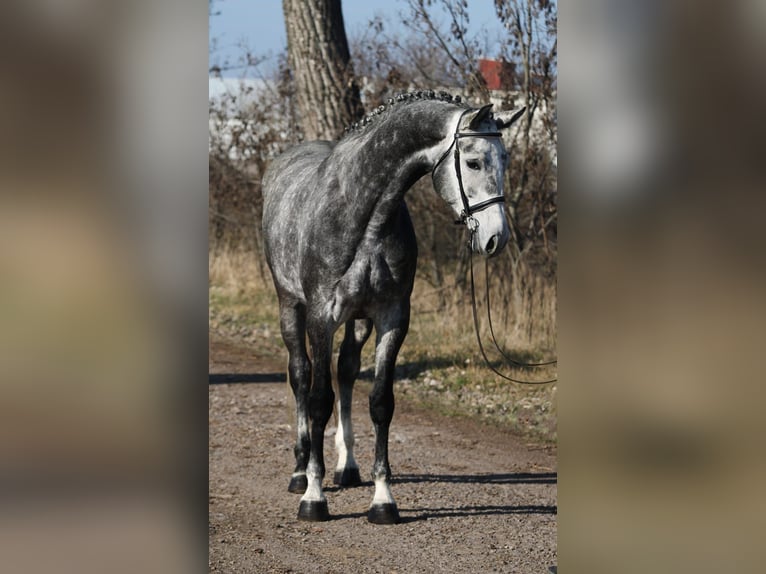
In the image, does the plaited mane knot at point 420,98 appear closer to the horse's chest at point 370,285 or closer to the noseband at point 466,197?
the noseband at point 466,197

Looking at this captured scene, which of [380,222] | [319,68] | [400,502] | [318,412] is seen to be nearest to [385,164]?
[380,222]

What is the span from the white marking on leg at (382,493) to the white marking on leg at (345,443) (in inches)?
32.2

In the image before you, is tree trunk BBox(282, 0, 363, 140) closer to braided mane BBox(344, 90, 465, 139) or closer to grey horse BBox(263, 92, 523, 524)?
grey horse BBox(263, 92, 523, 524)

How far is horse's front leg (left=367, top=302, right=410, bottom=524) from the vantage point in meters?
5.22

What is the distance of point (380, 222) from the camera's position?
201 inches

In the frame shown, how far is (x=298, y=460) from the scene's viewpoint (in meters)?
6.02

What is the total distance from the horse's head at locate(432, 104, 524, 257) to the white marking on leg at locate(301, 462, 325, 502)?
5.39 ft

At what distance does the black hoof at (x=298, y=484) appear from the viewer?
5.93 metres

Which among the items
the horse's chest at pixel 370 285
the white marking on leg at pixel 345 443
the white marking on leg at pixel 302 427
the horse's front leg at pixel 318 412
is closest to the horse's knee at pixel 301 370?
the white marking on leg at pixel 302 427

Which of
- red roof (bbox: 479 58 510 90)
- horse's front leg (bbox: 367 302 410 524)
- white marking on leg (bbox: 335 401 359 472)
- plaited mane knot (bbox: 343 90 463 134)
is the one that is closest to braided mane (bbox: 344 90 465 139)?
plaited mane knot (bbox: 343 90 463 134)

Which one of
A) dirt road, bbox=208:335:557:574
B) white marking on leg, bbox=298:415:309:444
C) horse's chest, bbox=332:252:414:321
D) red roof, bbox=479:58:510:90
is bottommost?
dirt road, bbox=208:335:557:574

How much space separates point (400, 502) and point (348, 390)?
76 centimetres
